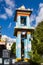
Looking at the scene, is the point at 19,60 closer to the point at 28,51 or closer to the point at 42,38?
the point at 28,51

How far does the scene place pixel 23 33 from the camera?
77.8ft

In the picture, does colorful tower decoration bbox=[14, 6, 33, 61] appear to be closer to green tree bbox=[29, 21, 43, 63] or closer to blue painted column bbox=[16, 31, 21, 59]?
blue painted column bbox=[16, 31, 21, 59]

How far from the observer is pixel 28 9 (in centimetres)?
2344

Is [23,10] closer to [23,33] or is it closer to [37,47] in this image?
[23,33]

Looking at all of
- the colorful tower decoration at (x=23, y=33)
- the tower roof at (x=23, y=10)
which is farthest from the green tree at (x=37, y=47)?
the tower roof at (x=23, y=10)

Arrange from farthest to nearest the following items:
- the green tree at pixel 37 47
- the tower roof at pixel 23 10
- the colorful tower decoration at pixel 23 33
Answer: the tower roof at pixel 23 10 → the colorful tower decoration at pixel 23 33 → the green tree at pixel 37 47

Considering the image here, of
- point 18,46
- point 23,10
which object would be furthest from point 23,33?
point 23,10

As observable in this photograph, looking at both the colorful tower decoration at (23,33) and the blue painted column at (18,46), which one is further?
the colorful tower decoration at (23,33)

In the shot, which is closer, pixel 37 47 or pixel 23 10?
pixel 37 47

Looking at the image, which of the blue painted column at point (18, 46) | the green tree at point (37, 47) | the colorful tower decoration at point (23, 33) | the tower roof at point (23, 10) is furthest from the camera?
the tower roof at point (23, 10)

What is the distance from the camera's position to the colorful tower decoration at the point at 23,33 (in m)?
23.2

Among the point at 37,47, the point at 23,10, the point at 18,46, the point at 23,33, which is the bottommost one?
the point at 37,47

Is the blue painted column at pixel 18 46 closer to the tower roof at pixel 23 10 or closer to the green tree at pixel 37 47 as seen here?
the green tree at pixel 37 47

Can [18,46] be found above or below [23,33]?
below
